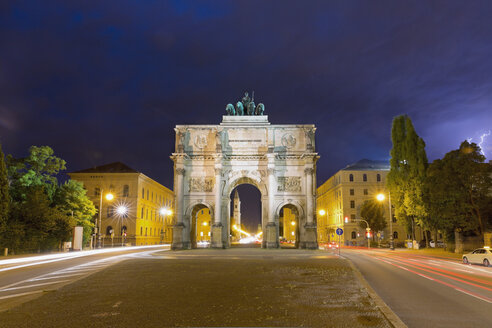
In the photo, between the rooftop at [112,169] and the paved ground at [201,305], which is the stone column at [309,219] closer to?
the paved ground at [201,305]

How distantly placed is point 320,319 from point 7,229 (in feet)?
107

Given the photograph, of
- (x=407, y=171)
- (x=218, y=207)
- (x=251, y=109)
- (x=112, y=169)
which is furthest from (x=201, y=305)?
(x=112, y=169)

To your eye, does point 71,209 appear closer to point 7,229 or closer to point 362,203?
point 7,229

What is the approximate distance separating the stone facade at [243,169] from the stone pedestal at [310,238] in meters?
0.24

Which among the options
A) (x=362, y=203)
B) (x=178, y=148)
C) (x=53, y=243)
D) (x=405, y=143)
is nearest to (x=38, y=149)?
(x=53, y=243)

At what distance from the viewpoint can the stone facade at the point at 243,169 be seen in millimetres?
44906

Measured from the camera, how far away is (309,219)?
44.4m

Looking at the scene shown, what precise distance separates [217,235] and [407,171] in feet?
90.1

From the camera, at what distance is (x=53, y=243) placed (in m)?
39.2

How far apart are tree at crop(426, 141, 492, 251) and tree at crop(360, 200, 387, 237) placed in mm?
29592

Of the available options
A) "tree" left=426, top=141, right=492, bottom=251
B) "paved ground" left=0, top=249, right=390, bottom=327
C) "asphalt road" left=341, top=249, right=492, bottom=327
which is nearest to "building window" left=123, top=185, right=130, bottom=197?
"tree" left=426, top=141, right=492, bottom=251

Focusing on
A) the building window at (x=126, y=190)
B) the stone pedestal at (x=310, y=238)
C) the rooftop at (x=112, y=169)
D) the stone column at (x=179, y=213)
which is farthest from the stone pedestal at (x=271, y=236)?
the rooftop at (x=112, y=169)

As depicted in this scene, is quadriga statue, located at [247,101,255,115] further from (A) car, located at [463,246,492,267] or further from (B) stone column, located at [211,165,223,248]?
(A) car, located at [463,246,492,267]

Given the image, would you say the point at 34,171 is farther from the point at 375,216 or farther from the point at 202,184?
the point at 375,216
